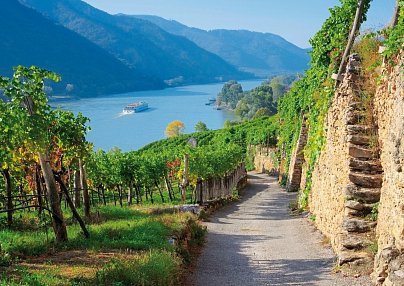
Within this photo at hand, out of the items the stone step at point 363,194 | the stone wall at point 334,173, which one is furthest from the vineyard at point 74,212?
the stone step at point 363,194

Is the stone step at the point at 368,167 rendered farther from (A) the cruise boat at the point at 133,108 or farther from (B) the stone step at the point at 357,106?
(A) the cruise boat at the point at 133,108

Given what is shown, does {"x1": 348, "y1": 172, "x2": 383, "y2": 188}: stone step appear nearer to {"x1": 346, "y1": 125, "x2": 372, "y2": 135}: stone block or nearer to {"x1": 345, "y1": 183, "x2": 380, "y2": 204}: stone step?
{"x1": 345, "y1": 183, "x2": 380, "y2": 204}: stone step

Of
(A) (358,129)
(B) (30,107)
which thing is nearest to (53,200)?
(B) (30,107)

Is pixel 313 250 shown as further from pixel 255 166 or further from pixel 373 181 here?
pixel 255 166

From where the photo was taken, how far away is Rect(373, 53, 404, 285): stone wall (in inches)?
301

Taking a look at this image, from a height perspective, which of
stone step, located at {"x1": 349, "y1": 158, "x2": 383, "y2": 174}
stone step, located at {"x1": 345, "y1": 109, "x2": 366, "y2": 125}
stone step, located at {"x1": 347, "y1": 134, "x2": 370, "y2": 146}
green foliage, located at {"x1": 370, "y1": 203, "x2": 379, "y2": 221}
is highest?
stone step, located at {"x1": 345, "y1": 109, "x2": 366, "y2": 125}

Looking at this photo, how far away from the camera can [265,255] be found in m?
12.1

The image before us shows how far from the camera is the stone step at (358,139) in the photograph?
11617 millimetres

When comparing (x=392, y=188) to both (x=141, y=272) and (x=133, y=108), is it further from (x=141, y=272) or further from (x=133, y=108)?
(x=133, y=108)

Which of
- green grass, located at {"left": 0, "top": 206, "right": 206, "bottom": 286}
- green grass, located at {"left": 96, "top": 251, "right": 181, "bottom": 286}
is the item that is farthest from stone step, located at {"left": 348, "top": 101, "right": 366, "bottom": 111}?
green grass, located at {"left": 96, "top": 251, "right": 181, "bottom": 286}

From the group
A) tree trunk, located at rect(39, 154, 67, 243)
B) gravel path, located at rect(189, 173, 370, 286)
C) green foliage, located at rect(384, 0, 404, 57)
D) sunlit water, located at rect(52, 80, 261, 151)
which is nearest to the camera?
green foliage, located at rect(384, 0, 404, 57)

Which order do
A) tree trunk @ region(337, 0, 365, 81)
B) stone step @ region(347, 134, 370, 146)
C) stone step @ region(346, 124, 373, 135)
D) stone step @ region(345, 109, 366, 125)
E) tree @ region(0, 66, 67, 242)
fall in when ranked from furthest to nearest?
1. tree trunk @ region(337, 0, 365, 81)
2. stone step @ region(345, 109, 366, 125)
3. stone step @ region(346, 124, 373, 135)
4. stone step @ region(347, 134, 370, 146)
5. tree @ region(0, 66, 67, 242)

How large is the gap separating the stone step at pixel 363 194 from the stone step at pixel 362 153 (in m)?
0.96

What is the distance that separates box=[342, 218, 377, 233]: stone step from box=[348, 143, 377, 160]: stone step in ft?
5.99
